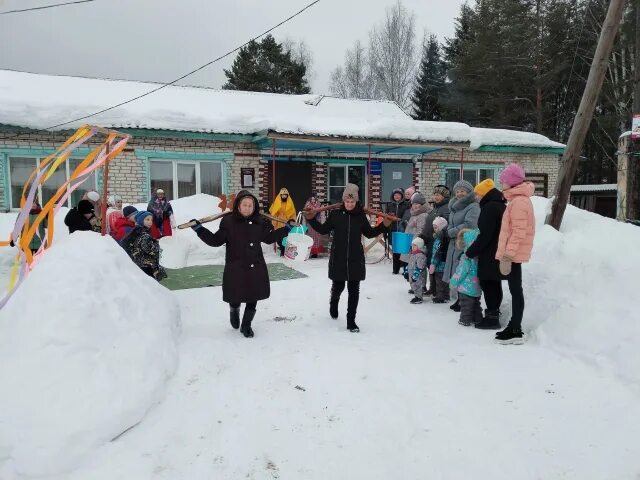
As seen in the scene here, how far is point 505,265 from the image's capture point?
14.3 ft

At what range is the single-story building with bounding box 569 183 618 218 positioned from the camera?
19422 mm

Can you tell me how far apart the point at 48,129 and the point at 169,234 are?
183 inches

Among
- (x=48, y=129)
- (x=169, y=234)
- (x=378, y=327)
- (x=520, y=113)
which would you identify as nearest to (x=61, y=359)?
(x=378, y=327)

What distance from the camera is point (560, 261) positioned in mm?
5203

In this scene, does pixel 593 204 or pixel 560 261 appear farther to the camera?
pixel 593 204

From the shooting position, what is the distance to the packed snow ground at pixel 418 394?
8.47ft

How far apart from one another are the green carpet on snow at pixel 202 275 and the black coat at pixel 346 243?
3010 mm

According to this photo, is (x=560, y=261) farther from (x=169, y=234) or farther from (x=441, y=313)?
(x=169, y=234)

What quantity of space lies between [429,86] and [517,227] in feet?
93.4

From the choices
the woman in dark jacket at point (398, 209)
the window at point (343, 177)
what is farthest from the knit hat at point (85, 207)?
the window at point (343, 177)

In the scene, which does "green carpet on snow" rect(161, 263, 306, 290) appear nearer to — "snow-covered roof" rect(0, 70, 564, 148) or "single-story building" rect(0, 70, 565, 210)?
"single-story building" rect(0, 70, 565, 210)

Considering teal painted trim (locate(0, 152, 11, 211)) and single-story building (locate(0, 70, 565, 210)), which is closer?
teal painted trim (locate(0, 152, 11, 211))

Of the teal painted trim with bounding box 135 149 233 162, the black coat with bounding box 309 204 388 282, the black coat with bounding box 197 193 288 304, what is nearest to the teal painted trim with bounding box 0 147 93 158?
the teal painted trim with bounding box 135 149 233 162

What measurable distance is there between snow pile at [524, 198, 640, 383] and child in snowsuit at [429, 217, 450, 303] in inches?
38.5
